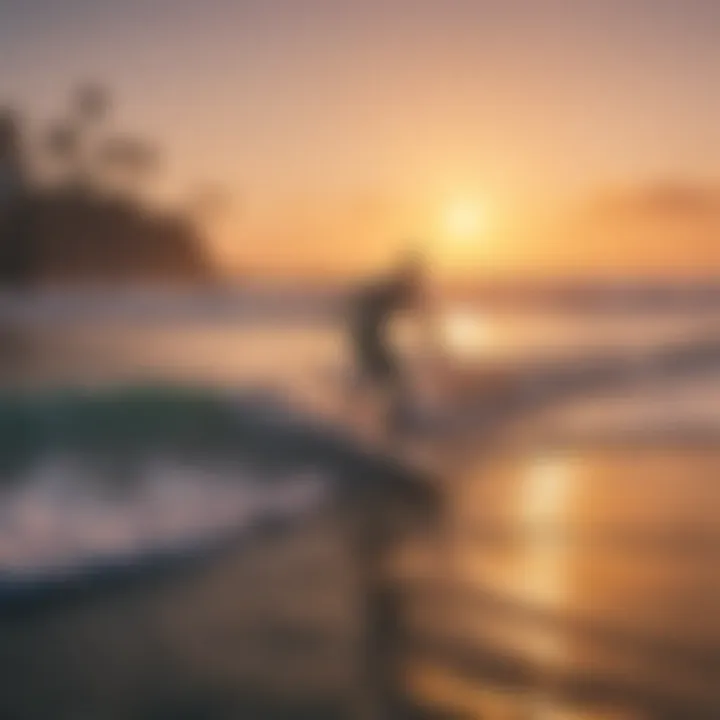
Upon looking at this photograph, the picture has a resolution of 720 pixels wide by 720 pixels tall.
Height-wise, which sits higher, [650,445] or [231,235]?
[231,235]

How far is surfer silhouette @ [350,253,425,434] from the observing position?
0.85 m

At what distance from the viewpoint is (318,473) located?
855 millimetres

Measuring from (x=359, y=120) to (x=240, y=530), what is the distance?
12.3 inches

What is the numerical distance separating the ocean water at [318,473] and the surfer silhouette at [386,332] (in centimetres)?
1

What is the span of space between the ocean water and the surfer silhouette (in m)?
0.01

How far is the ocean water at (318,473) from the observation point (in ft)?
2.76

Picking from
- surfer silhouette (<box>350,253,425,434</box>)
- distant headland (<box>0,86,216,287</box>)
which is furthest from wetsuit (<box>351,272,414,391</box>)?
distant headland (<box>0,86,216,287</box>)

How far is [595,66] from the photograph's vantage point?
865 millimetres

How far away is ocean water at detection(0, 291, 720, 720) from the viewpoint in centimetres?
84

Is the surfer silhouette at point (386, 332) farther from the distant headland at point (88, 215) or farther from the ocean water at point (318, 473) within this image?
the distant headland at point (88, 215)

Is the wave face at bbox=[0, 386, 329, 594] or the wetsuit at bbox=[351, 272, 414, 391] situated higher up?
the wetsuit at bbox=[351, 272, 414, 391]

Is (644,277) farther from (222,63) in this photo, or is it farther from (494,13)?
(222,63)

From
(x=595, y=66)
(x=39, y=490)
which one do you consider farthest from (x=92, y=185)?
(x=595, y=66)

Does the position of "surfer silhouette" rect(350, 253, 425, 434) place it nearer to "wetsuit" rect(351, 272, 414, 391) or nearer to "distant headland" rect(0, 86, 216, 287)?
"wetsuit" rect(351, 272, 414, 391)
